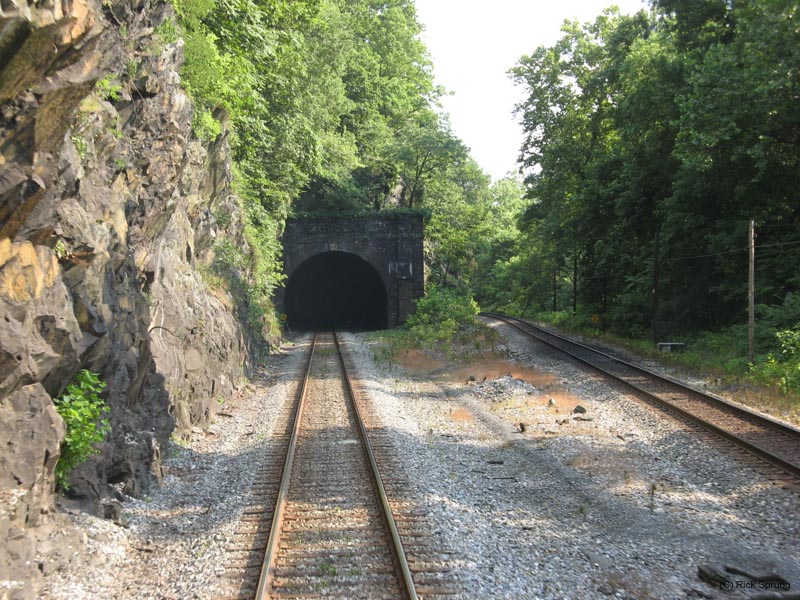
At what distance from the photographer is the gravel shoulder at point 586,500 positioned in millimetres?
6551

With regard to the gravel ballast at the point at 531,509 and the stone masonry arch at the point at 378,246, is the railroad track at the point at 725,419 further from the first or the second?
the stone masonry arch at the point at 378,246

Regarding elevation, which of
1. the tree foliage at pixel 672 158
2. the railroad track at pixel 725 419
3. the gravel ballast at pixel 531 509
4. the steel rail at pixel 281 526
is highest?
the tree foliage at pixel 672 158

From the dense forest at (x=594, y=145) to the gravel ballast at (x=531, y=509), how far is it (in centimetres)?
798

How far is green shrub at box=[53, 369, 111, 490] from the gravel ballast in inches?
23.0

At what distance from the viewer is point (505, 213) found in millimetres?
78875

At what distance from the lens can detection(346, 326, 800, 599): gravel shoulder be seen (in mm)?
6551

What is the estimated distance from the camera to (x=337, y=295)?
4794cm

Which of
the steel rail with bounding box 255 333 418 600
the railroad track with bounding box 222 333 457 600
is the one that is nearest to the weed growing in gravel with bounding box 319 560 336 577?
the railroad track with bounding box 222 333 457 600

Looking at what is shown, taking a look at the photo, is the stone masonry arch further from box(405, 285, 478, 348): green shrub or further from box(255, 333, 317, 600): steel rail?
box(255, 333, 317, 600): steel rail

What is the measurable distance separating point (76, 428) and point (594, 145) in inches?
1314

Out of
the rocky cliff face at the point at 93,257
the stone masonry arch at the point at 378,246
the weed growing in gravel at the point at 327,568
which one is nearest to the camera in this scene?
the rocky cliff face at the point at 93,257

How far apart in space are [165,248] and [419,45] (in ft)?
133

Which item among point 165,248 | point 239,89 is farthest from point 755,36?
point 165,248

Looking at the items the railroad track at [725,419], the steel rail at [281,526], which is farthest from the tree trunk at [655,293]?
the steel rail at [281,526]
